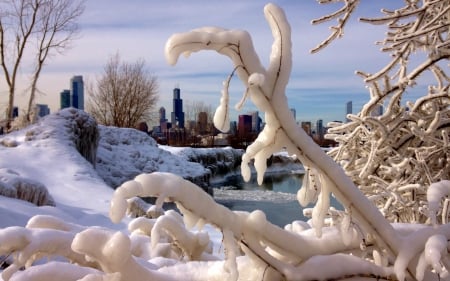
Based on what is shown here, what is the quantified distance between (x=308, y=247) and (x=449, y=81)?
2.47 metres

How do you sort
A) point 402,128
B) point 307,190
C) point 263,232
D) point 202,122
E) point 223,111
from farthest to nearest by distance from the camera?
point 202,122
point 402,128
point 307,190
point 263,232
point 223,111

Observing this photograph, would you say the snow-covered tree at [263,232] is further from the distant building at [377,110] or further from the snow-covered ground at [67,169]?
the distant building at [377,110]

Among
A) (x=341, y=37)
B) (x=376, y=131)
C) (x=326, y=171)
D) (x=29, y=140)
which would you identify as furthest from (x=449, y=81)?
(x=29, y=140)

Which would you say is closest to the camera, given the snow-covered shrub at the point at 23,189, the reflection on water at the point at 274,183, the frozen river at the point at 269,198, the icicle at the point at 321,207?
the icicle at the point at 321,207

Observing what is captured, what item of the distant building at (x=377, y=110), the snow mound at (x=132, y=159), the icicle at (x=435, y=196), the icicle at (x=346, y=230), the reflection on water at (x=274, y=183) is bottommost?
the reflection on water at (x=274, y=183)

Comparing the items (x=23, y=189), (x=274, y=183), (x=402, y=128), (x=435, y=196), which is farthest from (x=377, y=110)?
(x=274, y=183)

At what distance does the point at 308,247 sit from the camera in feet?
3.23

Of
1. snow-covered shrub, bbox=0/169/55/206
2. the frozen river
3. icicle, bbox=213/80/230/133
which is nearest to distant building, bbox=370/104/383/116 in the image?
icicle, bbox=213/80/230/133

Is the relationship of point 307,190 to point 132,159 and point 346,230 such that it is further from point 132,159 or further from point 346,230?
point 132,159

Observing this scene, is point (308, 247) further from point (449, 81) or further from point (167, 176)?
point (449, 81)

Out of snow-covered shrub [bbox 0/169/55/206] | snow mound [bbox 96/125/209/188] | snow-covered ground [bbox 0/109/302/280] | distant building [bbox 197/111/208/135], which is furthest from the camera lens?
distant building [bbox 197/111/208/135]

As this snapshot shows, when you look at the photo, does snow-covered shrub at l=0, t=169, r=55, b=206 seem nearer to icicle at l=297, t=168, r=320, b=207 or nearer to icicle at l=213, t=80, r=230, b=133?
icicle at l=297, t=168, r=320, b=207

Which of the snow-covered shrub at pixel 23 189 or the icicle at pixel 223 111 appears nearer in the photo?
the icicle at pixel 223 111

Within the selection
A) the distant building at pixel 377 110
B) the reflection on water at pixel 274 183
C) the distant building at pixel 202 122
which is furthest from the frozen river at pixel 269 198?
the distant building at pixel 202 122
